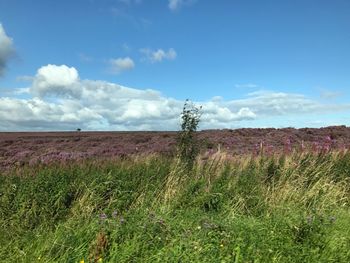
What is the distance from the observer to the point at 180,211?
8.09 metres

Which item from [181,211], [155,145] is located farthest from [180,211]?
[155,145]

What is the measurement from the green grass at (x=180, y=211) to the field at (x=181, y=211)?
0.02m

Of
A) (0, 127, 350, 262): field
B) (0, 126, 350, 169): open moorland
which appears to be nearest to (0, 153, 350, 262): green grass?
(0, 127, 350, 262): field

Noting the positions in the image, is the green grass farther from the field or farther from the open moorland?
the open moorland

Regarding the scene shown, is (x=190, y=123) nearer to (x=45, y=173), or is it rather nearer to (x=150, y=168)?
(x=150, y=168)

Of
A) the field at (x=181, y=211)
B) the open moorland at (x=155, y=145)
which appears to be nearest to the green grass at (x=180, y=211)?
the field at (x=181, y=211)

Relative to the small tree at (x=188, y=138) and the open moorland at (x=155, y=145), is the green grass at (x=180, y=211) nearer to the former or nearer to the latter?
the small tree at (x=188, y=138)

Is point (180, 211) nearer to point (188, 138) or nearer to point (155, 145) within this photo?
point (188, 138)

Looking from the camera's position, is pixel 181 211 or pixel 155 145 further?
pixel 155 145

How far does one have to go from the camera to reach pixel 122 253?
557 cm

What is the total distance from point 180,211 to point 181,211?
0.02 meters

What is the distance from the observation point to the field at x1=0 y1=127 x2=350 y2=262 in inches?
230

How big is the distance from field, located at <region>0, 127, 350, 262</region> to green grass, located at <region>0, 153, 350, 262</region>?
0.8 inches

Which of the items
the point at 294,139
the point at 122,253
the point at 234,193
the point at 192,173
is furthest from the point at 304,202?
the point at 294,139
